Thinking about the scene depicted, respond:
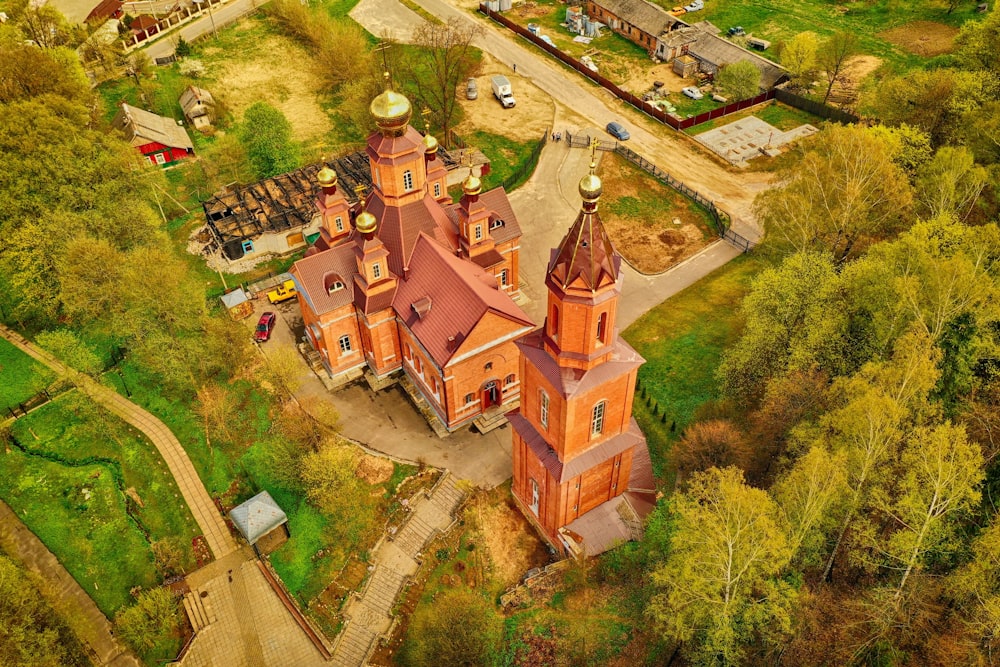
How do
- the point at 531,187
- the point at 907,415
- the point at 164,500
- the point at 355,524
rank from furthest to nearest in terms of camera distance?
the point at 531,187 < the point at 164,500 < the point at 355,524 < the point at 907,415

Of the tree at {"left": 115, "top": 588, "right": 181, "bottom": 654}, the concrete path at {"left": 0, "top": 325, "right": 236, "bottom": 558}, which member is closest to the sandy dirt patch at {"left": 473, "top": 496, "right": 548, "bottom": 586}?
the concrete path at {"left": 0, "top": 325, "right": 236, "bottom": 558}

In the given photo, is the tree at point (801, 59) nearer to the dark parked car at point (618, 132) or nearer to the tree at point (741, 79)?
the tree at point (741, 79)

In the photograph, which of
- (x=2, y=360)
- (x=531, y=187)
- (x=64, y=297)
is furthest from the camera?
(x=531, y=187)

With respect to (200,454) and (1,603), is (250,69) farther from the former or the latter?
(1,603)

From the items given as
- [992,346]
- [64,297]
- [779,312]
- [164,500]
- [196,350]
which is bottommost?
[164,500]

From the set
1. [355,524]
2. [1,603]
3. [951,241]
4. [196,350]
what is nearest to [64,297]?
[196,350]

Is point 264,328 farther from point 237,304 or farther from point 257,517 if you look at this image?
point 257,517
